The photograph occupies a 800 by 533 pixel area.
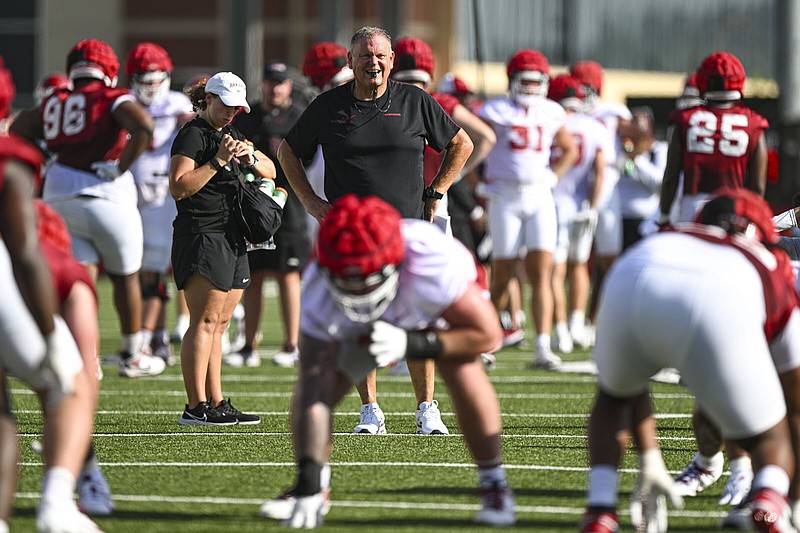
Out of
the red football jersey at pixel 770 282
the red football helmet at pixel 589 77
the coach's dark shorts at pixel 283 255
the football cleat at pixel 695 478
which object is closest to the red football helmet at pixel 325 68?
the coach's dark shorts at pixel 283 255

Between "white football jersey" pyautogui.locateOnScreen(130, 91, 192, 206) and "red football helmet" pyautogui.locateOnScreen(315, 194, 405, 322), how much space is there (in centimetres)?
658

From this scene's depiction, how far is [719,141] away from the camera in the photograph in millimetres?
8867

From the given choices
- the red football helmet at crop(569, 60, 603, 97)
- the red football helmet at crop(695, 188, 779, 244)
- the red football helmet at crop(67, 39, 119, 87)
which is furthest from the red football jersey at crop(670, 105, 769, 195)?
the red football helmet at crop(569, 60, 603, 97)

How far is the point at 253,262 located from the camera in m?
10.9

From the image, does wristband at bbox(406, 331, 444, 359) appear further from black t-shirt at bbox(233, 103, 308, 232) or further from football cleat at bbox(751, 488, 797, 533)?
black t-shirt at bbox(233, 103, 308, 232)

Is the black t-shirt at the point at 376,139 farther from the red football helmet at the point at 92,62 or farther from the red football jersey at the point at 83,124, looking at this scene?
the red football helmet at the point at 92,62

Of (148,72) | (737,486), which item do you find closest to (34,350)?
(737,486)

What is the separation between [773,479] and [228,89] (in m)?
3.78

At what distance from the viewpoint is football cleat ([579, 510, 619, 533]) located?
4.77 m

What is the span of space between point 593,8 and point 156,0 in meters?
11.2

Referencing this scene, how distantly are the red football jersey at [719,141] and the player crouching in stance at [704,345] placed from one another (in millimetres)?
3926

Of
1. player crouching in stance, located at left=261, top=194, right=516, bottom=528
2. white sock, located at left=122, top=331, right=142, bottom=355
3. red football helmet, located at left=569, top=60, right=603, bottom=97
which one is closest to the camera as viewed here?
player crouching in stance, located at left=261, top=194, right=516, bottom=528

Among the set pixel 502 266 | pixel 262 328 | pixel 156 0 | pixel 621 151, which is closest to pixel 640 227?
pixel 621 151

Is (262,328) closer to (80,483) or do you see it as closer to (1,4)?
(80,483)
